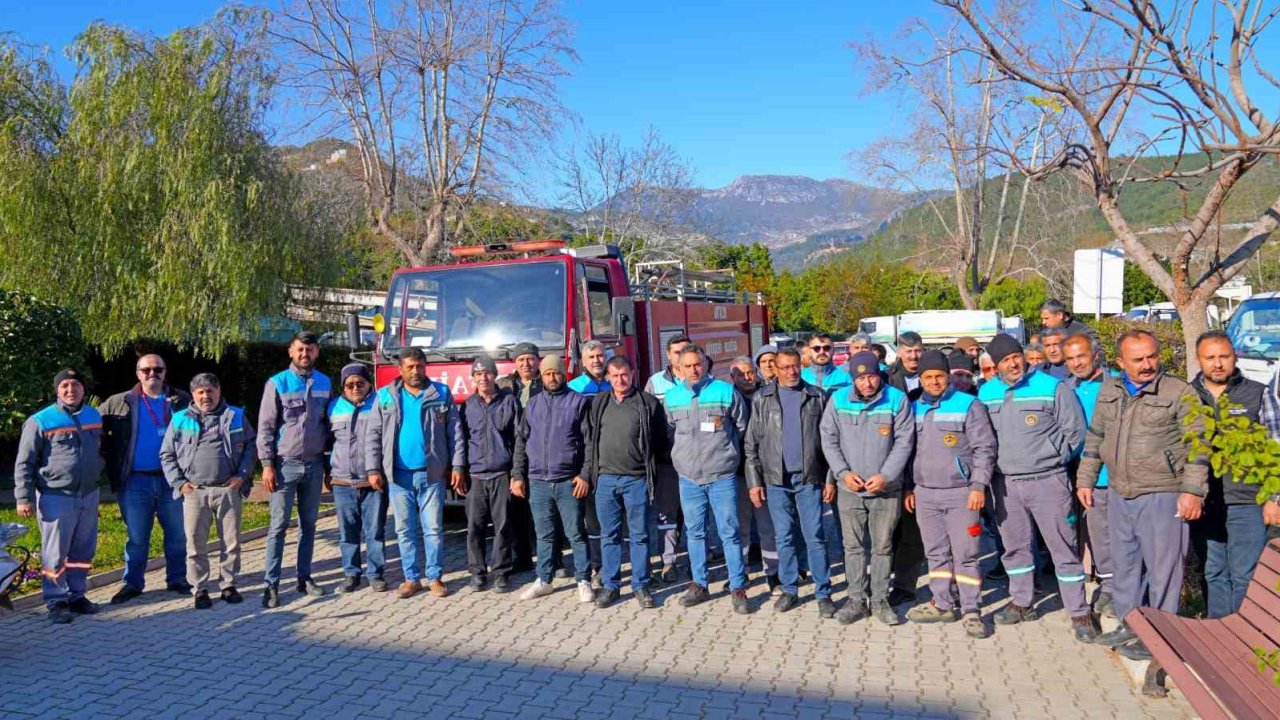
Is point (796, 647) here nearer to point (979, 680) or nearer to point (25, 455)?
point (979, 680)

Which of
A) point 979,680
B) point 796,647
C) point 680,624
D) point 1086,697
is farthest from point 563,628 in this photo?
point 1086,697

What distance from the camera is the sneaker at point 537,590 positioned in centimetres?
727

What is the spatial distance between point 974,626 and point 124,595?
248 inches

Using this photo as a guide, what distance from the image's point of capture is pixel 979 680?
17.6ft

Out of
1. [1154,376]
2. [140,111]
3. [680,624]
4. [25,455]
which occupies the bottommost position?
[680,624]

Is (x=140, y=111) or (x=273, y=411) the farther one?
(x=140, y=111)

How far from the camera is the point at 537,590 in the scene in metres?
7.32

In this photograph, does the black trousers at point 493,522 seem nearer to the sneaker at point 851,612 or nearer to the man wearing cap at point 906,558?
the sneaker at point 851,612

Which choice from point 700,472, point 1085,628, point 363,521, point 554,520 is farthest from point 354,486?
point 1085,628

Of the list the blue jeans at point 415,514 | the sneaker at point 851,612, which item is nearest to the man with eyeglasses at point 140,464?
the blue jeans at point 415,514

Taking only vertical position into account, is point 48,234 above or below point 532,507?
above

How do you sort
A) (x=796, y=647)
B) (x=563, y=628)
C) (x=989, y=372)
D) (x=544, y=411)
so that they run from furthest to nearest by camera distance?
1. (x=989, y=372)
2. (x=544, y=411)
3. (x=563, y=628)
4. (x=796, y=647)

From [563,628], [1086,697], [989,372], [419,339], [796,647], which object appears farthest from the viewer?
[419,339]

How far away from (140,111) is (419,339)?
855 cm
